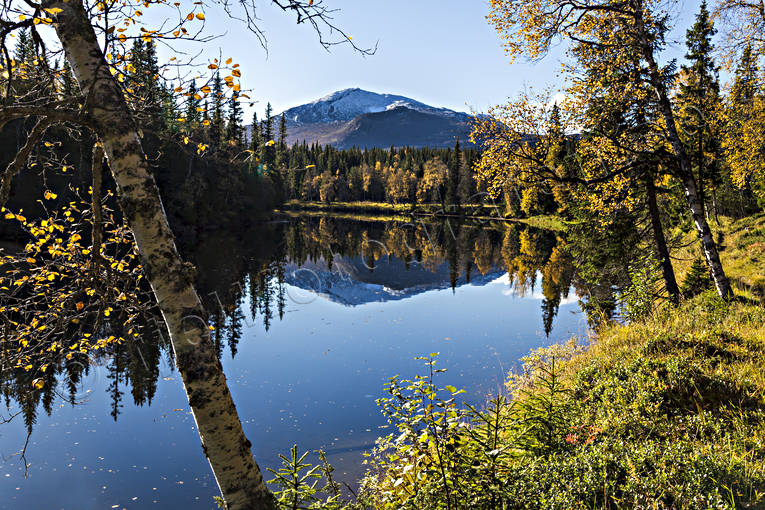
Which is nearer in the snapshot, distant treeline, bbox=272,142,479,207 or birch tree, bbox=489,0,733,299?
birch tree, bbox=489,0,733,299

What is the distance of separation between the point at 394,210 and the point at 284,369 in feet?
307

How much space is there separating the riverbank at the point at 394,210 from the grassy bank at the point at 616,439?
246 ft

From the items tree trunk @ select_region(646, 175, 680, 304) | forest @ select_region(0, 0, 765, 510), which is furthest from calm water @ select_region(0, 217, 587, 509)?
tree trunk @ select_region(646, 175, 680, 304)

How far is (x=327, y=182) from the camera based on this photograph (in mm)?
116938

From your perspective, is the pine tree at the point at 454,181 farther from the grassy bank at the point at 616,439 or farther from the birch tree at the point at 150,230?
the birch tree at the point at 150,230

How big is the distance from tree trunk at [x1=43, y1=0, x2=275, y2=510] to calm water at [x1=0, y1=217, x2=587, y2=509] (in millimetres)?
7013

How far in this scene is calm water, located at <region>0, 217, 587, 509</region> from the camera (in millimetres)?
9812

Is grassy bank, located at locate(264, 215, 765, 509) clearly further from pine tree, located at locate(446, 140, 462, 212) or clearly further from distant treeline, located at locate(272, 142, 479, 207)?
distant treeline, located at locate(272, 142, 479, 207)

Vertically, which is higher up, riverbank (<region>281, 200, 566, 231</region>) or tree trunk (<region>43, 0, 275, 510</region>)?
tree trunk (<region>43, 0, 275, 510</region>)

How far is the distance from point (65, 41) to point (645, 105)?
478 inches

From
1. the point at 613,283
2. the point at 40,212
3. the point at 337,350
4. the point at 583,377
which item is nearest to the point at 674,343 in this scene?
the point at 583,377

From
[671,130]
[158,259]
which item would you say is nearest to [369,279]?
[671,130]

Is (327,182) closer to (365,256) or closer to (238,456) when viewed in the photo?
(365,256)

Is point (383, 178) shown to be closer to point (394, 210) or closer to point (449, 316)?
point (394, 210)
